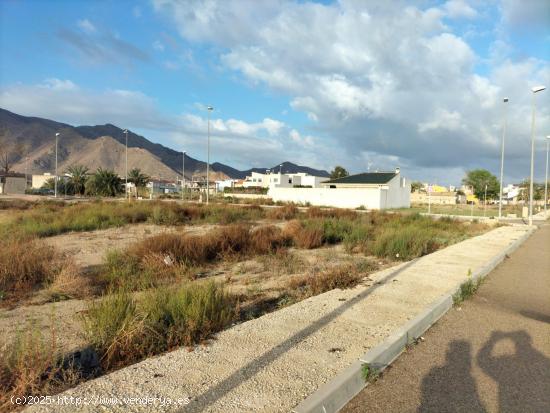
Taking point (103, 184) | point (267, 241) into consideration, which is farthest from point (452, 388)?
point (103, 184)

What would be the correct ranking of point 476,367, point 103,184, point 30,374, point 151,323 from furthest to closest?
point 103,184
point 151,323
point 476,367
point 30,374

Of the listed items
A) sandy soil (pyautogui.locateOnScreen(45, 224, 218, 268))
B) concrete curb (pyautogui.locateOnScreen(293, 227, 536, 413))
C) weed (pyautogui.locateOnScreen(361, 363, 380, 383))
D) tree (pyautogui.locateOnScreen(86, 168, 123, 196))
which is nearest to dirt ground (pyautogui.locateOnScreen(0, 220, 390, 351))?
sandy soil (pyautogui.locateOnScreen(45, 224, 218, 268))

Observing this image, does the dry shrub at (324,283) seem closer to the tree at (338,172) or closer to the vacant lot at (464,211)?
the vacant lot at (464,211)

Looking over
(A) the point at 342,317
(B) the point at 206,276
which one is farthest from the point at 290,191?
(A) the point at 342,317

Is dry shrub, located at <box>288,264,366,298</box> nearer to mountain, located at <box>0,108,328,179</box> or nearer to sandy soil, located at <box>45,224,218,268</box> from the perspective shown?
sandy soil, located at <box>45,224,218,268</box>

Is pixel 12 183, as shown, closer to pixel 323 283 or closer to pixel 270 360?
pixel 323 283

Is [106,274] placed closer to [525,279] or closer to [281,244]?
[281,244]

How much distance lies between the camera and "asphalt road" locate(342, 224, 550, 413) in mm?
3924

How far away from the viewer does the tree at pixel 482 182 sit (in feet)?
322

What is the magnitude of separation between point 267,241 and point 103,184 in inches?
2618

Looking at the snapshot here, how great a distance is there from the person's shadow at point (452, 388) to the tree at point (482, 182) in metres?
102

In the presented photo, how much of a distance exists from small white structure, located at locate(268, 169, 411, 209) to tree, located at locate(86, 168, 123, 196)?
28.3m

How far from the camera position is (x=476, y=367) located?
15.6 feet

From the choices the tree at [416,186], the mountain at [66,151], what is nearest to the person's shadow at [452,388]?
the tree at [416,186]
